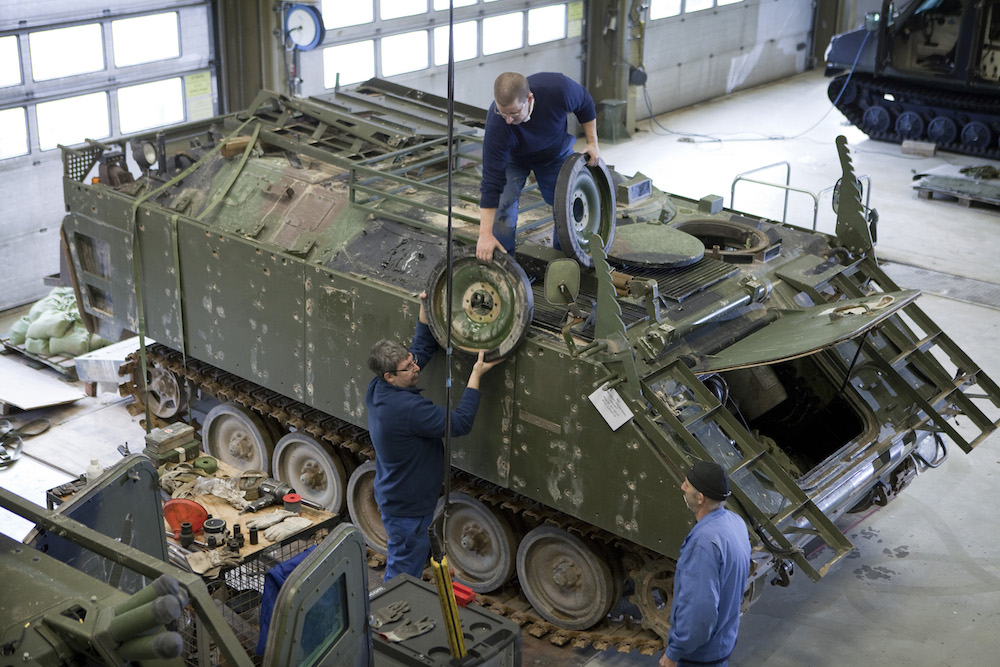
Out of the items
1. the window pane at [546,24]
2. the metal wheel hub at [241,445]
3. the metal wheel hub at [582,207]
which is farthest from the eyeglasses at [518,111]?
the window pane at [546,24]

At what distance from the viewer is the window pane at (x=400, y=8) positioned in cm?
1453

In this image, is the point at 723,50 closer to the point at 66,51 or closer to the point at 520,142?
the point at 66,51

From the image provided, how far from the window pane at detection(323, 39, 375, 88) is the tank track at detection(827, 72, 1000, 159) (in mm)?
7570

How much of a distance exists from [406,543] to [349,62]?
839cm

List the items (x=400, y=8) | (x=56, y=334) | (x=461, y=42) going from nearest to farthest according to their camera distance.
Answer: (x=56, y=334)
(x=400, y=8)
(x=461, y=42)

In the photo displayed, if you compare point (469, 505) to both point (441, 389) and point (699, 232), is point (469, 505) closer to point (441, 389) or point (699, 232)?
point (441, 389)

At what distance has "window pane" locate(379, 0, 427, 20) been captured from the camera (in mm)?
14531

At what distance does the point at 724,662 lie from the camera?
18.6 ft

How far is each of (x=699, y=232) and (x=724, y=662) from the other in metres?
3.46

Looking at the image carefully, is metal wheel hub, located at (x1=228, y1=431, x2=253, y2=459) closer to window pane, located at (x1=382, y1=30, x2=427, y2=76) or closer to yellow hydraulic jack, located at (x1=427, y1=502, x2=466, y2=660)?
yellow hydraulic jack, located at (x1=427, y1=502, x2=466, y2=660)

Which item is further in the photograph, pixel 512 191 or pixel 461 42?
pixel 461 42

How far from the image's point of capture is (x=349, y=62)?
47.0 feet

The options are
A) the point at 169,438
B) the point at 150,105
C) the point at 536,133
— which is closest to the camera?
the point at 536,133

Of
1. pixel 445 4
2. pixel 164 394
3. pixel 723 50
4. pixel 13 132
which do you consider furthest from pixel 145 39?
pixel 723 50
